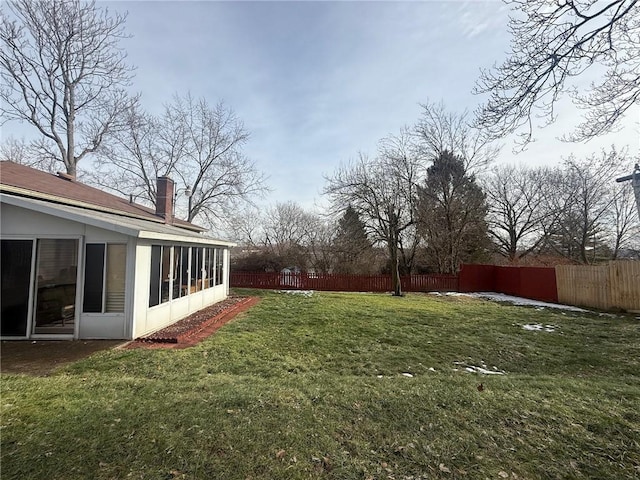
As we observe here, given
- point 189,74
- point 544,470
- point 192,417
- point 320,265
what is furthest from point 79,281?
point 320,265

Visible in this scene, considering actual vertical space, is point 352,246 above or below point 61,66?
below

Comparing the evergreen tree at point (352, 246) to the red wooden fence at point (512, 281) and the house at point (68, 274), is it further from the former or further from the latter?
the house at point (68, 274)

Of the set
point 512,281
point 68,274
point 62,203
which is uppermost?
A: point 62,203

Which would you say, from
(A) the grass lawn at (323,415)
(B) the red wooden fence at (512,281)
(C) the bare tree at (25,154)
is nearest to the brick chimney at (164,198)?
(C) the bare tree at (25,154)

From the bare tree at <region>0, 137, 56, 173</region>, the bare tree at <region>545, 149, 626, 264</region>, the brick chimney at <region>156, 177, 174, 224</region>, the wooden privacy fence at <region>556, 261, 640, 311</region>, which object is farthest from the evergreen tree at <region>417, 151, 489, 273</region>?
the bare tree at <region>0, 137, 56, 173</region>

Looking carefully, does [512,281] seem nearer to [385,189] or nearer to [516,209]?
[385,189]

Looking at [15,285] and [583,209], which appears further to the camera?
[583,209]

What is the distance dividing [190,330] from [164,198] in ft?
31.3

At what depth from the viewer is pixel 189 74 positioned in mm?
12617

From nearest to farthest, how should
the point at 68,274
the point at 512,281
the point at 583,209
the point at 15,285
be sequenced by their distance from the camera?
the point at 15,285 < the point at 68,274 < the point at 512,281 < the point at 583,209

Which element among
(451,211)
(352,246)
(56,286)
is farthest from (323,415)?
(451,211)

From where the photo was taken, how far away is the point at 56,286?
6.38 meters

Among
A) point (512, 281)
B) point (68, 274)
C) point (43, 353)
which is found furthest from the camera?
point (512, 281)

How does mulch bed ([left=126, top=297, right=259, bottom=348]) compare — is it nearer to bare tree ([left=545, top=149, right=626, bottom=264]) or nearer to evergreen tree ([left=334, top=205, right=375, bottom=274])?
evergreen tree ([left=334, top=205, right=375, bottom=274])
